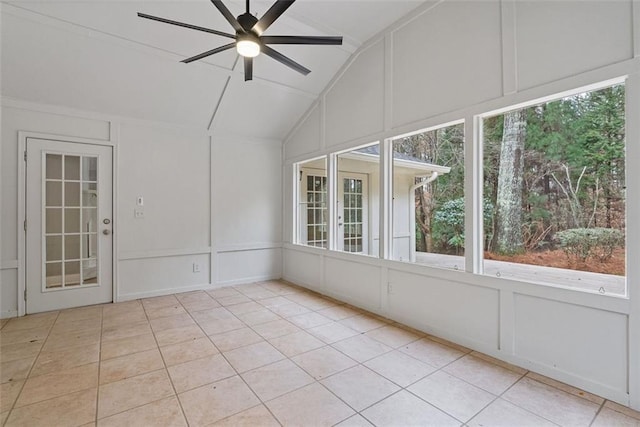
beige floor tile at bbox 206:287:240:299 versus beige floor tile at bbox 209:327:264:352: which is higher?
beige floor tile at bbox 206:287:240:299

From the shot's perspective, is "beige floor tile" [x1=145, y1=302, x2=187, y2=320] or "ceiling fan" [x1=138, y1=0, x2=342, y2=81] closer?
"ceiling fan" [x1=138, y1=0, x2=342, y2=81]

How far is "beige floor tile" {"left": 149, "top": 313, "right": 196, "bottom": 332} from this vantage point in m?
3.25

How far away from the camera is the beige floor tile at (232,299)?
405 centimetres

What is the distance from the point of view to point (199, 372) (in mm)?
2354

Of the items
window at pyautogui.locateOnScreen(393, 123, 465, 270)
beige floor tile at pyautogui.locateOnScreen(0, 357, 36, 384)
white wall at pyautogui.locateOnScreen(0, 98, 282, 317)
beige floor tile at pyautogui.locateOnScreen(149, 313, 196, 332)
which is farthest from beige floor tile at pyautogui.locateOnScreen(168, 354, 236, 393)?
white wall at pyautogui.locateOnScreen(0, 98, 282, 317)

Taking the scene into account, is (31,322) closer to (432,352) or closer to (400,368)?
(400,368)

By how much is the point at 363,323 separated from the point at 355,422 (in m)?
1.58

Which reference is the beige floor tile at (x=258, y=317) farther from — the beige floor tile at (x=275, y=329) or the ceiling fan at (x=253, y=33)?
the ceiling fan at (x=253, y=33)

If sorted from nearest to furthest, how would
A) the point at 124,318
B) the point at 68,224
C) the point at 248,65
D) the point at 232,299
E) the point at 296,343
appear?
the point at 248,65
the point at 296,343
the point at 124,318
the point at 68,224
the point at 232,299

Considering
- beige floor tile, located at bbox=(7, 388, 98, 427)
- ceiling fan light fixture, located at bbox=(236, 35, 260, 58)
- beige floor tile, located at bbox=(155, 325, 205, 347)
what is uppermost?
ceiling fan light fixture, located at bbox=(236, 35, 260, 58)

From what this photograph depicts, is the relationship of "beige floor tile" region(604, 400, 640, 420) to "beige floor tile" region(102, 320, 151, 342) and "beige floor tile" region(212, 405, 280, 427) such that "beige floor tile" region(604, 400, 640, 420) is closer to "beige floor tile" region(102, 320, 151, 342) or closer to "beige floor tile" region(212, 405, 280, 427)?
"beige floor tile" region(212, 405, 280, 427)

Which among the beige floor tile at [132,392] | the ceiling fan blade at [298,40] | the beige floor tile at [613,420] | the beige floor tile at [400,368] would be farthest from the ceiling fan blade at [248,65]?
the beige floor tile at [613,420]

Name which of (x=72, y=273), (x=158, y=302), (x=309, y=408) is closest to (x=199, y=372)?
(x=309, y=408)

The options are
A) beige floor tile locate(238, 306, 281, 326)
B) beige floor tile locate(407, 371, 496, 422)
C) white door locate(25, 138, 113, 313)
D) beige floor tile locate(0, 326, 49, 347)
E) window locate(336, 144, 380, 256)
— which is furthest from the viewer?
window locate(336, 144, 380, 256)
